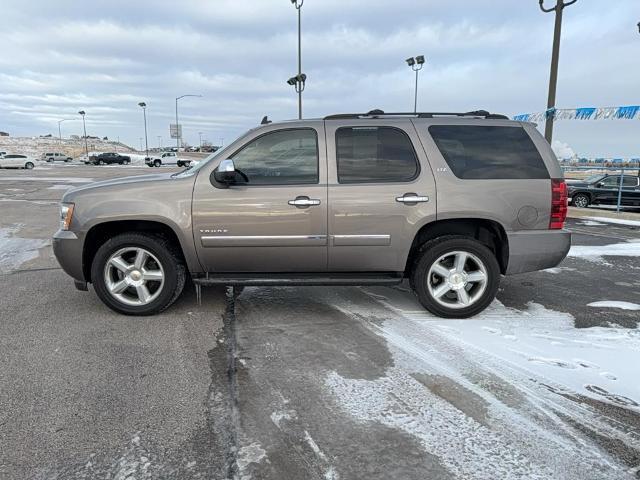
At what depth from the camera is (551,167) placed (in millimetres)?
4652

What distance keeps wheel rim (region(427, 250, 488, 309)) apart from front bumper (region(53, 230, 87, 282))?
3.34 m

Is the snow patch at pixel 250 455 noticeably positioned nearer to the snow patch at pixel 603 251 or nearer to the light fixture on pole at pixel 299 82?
the snow patch at pixel 603 251

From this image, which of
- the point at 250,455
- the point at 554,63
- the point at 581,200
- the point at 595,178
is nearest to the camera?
the point at 250,455

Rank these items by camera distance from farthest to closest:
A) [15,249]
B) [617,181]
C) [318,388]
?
1. [617,181]
2. [15,249]
3. [318,388]

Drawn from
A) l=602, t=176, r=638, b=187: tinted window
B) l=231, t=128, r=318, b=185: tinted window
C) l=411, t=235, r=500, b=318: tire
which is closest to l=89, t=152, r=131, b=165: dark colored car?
l=602, t=176, r=638, b=187: tinted window

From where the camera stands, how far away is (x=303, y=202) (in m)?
4.49

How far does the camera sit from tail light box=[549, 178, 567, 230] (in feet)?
15.1

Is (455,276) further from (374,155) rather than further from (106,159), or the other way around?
(106,159)

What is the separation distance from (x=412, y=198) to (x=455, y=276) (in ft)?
2.90

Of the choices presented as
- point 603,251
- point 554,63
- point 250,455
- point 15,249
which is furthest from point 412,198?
point 554,63

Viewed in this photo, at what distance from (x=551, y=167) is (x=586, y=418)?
8.23 feet

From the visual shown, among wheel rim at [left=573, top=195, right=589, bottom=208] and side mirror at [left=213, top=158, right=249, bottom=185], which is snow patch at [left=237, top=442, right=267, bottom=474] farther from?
wheel rim at [left=573, top=195, right=589, bottom=208]

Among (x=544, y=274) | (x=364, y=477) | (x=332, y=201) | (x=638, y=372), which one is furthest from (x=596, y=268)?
(x=364, y=477)

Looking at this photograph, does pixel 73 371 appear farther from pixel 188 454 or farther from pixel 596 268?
pixel 596 268
